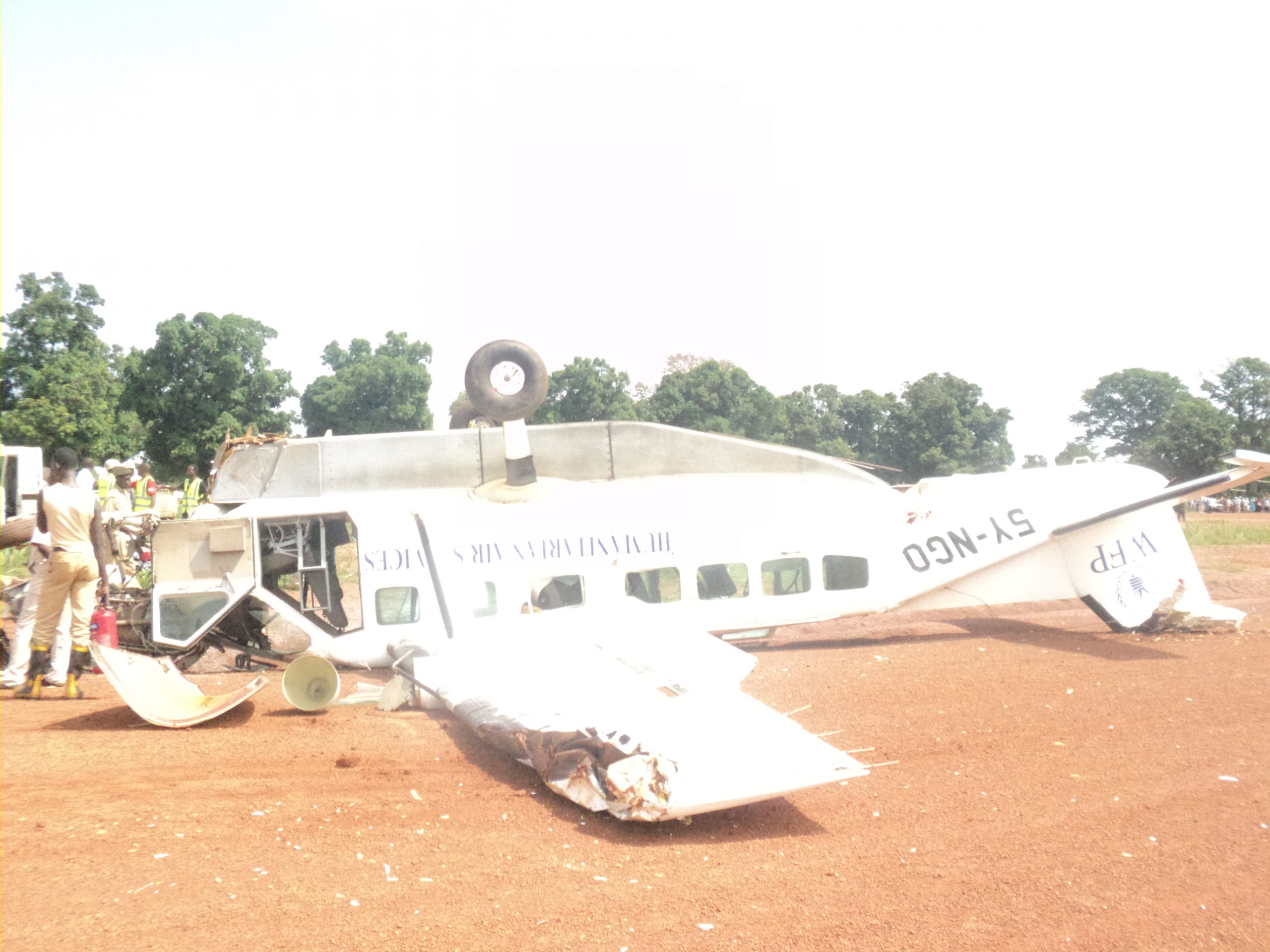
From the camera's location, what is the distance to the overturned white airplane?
10109 millimetres

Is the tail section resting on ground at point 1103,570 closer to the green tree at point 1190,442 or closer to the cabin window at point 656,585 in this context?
the cabin window at point 656,585

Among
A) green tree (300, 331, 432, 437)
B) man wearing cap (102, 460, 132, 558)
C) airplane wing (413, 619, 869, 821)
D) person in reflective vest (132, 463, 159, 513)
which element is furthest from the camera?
green tree (300, 331, 432, 437)

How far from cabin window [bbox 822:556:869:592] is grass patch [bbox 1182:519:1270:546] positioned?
17.3m

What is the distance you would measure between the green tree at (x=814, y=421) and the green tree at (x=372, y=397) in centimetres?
1906

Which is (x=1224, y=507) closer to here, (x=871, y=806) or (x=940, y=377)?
(x=940, y=377)

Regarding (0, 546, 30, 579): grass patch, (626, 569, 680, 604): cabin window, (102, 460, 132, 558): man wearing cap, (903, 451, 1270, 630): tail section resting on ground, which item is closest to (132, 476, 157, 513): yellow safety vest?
(102, 460, 132, 558): man wearing cap

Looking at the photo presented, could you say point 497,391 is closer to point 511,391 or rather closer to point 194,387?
point 511,391

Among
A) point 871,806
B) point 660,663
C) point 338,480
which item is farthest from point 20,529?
point 871,806

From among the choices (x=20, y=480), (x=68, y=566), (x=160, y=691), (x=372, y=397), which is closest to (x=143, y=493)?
(x=20, y=480)

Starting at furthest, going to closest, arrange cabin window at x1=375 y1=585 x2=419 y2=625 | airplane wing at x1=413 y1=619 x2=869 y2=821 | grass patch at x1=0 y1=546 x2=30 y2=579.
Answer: grass patch at x1=0 y1=546 x2=30 y2=579 < cabin window at x1=375 y1=585 x2=419 y2=625 < airplane wing at x1=413 y1=619 x2=869 y2=821

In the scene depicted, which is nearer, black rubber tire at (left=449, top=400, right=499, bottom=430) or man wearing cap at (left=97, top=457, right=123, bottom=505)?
black rubber tire at (left=449, top=400, right=499, bottom=430)

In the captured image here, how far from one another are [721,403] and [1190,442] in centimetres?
2664

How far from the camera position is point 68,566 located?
923 cm

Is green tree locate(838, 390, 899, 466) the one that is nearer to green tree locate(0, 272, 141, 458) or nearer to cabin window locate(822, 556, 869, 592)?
green tree locate(0, 272, 141, 458)
